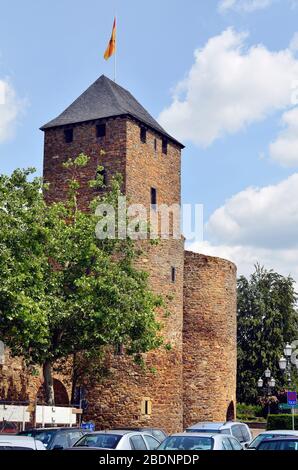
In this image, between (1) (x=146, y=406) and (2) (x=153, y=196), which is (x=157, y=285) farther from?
(1) (x=146, y=406)

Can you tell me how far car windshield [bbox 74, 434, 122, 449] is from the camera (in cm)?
1569

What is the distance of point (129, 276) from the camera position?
2931 cm

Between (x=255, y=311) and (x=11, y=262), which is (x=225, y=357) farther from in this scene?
(x=255, y=311)

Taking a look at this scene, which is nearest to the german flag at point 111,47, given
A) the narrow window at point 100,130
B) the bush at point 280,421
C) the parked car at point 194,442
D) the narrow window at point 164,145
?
the narrow window at point 164,145

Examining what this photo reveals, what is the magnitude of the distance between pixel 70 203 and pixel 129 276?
3591 millimetres

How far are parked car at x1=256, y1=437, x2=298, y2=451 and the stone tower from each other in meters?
20.2

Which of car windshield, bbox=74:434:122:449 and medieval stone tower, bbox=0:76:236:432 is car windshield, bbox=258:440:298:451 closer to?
car windshield, bbox=74:434:122:449

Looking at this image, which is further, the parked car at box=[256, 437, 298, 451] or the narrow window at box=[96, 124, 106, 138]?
the narrow window at box=[96, 124, 106, 138]

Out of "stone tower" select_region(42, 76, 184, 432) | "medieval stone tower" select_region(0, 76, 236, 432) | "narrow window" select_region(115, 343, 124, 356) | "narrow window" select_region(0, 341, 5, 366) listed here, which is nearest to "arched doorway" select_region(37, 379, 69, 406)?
"medieval stone tower" select_region(0, 76, 236, 432)

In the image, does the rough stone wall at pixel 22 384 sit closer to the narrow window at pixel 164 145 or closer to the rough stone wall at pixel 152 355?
the rough stone wall at pixel 152 355

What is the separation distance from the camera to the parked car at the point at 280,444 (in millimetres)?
14500

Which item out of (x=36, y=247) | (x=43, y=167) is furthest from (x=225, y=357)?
(x=36, y=247)

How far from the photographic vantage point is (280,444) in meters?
14.7
